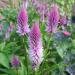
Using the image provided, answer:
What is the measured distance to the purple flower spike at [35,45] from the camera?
212 centimetres

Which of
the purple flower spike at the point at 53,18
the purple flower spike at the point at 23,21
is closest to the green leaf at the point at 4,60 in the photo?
the purple flower spike at the point at 23,21

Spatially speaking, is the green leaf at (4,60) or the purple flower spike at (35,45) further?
the green leaf at (4,60)

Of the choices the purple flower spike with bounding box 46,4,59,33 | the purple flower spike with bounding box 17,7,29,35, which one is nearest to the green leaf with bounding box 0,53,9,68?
the purple flower spike with bounding box 17,7,29,35

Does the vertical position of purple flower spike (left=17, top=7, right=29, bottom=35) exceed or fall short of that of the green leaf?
it exceeds it

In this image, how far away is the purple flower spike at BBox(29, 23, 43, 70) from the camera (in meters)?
2.12

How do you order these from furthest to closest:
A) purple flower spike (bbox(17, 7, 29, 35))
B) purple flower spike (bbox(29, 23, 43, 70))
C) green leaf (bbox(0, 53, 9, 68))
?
green leaf (bbox(0, 53, 9, 68))
purple flower spike (bbox(17, 7, 29, 35))
purple flower spike (bbox(29, 23, 43, 70))

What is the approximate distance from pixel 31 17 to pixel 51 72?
1143mm

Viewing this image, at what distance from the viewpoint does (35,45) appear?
2156 millimetres

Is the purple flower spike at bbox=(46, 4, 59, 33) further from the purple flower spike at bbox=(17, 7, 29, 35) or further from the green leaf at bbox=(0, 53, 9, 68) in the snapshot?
the green leaf at bbox=(0, 53, 9, 68)

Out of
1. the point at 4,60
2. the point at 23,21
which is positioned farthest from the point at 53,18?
the point at 4,60

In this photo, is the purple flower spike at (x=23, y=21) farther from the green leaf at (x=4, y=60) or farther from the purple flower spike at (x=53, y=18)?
the green leaf at (x=4, y=60)

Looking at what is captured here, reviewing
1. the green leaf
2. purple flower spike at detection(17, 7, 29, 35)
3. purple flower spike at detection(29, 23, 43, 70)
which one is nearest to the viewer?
purple flower spike at detection(29, 23, 43, 70)

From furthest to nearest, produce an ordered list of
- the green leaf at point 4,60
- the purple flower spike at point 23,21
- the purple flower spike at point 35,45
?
1. the green leaf at point 4,60
2. the purple flower spike at point 23,21
3. the purple flower spike at point 35,45

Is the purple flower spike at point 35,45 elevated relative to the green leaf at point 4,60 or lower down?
elevated
